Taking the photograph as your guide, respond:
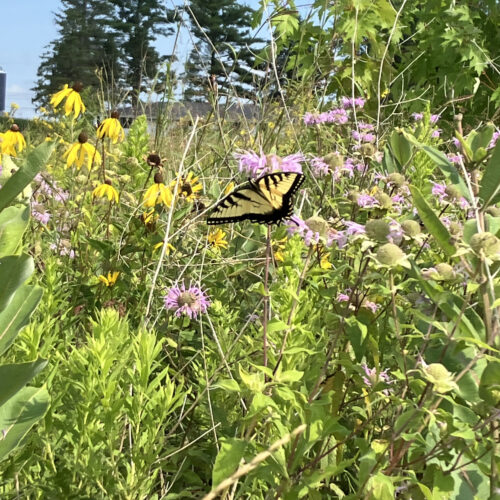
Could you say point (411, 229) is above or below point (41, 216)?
above

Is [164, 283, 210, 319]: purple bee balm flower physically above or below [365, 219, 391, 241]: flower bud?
below

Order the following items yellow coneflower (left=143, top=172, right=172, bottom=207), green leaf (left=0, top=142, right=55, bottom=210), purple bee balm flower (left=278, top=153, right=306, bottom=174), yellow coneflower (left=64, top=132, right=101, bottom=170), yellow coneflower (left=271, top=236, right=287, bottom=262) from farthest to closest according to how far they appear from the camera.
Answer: yellow coneflower (left=64, top=132, right=101, bottom=170) → yellow coneflower (left=143, top=172, right=172, bottom=207) → yellow coneflower (left=271, top=236, right=287, bottom=262) → purple bee balm flower (left=278, top=153, right=306, bottom=174) → green leaf (left=0, top=142, right=55, bottom=210)

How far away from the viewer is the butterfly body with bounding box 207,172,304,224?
51.3 inches

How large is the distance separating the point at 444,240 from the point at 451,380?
8.8 inches

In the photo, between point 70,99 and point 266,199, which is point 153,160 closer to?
point 266,199

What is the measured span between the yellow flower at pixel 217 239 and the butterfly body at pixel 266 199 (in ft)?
1.78

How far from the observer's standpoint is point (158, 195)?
6.22 feet

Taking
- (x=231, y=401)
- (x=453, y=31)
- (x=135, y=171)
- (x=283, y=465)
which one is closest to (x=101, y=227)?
(x=135, y=171)

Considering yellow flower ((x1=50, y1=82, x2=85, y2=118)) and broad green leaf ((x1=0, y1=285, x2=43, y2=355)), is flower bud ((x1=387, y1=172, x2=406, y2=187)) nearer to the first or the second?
broad green leaf ((x1=0, y1=285, x2=43, y2=355))

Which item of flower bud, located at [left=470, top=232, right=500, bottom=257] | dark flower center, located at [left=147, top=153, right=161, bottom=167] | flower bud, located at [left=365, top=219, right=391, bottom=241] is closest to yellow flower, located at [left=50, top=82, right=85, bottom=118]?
dark flower center, located at [left=147, top=153, right=161, bottom=167]

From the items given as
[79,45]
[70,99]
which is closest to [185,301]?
[70,99]

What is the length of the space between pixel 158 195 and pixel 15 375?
1198mm

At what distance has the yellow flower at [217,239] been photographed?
198cm

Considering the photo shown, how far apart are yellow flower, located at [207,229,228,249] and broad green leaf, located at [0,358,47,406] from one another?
1223mm
